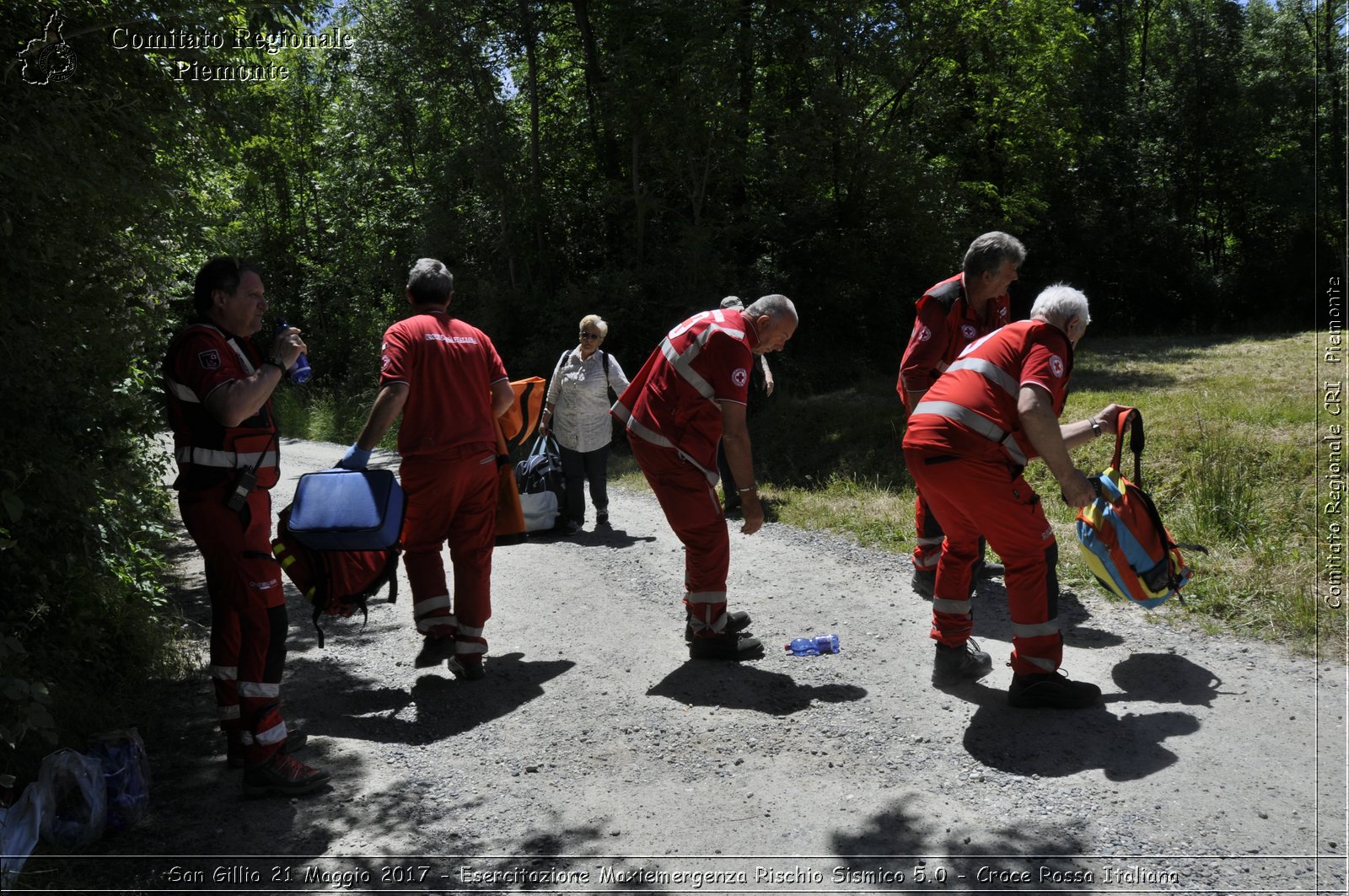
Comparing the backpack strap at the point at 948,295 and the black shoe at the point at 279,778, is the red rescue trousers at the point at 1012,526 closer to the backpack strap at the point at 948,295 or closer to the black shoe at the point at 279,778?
the backpack strap at the point at 948,295

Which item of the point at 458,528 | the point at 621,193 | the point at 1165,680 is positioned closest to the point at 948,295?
the point at 1165,680

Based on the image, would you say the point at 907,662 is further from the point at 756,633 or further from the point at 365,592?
the point at 365,592

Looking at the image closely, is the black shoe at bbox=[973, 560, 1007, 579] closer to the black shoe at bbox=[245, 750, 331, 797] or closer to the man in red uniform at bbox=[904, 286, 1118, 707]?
the man in red uniform at bbox=[904, 286, 1118, 707]

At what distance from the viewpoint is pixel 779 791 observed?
426cm

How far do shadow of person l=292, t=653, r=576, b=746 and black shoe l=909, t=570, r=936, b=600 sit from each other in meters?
2.36

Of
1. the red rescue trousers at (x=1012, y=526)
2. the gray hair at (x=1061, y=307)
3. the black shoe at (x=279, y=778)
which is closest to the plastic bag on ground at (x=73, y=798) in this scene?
the black shoe at (x=279, y=778)

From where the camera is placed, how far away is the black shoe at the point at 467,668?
565 centimetres

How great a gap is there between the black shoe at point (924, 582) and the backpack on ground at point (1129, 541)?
170cm

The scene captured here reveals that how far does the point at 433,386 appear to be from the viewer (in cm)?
550

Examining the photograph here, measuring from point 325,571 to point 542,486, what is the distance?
4.34 meters

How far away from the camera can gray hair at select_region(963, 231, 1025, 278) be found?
5.73 meters

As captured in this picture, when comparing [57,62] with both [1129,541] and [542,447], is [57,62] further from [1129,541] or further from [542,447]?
[542,447]

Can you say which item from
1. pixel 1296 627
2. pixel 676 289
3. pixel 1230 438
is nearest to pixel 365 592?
pixel 1296 627

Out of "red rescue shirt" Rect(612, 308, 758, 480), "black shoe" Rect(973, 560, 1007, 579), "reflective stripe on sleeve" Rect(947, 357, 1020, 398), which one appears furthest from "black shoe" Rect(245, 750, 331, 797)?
"black shoe" Rect(973, 560, 1007, 579)
